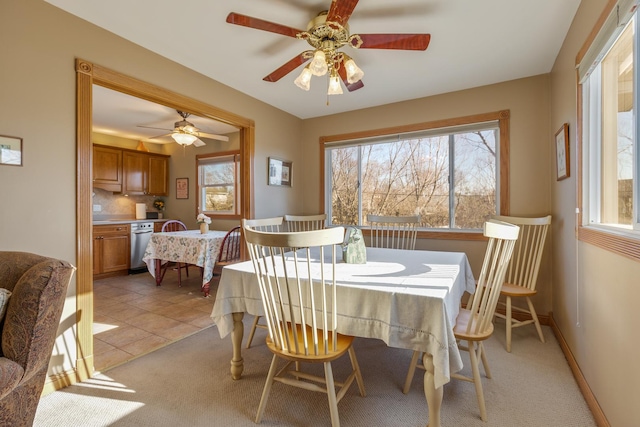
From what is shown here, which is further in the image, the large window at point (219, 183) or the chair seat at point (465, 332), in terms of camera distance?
the large window at point (219, 183)

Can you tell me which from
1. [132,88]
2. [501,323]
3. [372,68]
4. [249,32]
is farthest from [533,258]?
[132,88]

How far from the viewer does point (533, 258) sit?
271 centimetres

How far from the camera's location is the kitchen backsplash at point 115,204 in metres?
5.24

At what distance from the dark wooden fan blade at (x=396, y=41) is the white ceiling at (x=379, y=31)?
0.84 ft

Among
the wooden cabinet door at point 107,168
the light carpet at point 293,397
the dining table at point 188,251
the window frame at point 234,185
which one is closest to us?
the light carpet at point 293,397

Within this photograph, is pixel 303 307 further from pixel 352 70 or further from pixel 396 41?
pixel 396 41

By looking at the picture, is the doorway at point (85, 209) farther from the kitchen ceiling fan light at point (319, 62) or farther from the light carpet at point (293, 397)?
the kitchen ceiling fan light at point (319, 62)

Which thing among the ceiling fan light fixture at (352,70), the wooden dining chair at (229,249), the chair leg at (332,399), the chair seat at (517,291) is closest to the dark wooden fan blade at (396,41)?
the ceiling fan light fixture at (352,70)

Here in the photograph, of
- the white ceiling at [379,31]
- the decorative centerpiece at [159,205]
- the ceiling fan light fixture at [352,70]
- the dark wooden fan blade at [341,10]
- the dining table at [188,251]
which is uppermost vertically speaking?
the white ceiling at [379,31]

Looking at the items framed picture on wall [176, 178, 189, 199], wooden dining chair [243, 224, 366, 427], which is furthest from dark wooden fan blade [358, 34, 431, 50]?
framed picture on wall [176, 178, 189, 199]

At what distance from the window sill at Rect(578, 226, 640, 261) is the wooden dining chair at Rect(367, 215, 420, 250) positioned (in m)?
1.38

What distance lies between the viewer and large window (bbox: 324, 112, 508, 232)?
10.3 feet

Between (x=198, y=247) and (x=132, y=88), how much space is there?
76.6 inches

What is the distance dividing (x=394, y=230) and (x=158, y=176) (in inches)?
185
